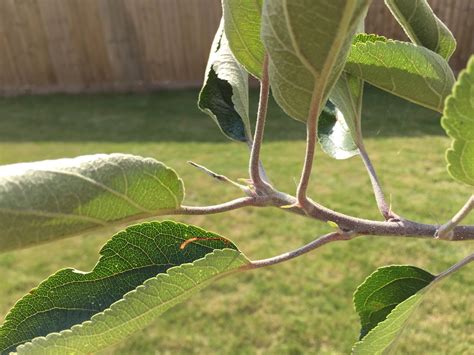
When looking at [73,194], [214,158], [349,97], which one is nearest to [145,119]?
[214,158]

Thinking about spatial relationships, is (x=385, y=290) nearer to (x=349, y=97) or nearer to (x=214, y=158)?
(x=349, y=97)

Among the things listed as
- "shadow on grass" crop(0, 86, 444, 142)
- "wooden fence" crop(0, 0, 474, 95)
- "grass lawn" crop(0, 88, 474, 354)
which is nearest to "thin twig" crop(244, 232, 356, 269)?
"grass lawn" crop(0, 88, 474, 354)

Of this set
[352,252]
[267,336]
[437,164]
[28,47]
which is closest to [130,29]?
[28,47]

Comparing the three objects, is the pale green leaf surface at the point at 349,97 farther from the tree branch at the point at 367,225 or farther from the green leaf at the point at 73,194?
the green leaf at the point at 73,194

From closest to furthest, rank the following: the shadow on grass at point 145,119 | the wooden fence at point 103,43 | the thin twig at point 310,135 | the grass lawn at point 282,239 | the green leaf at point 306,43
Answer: the green leaf at point 306,43
the thin twig at point 310,135
the grass lawn at point 282,239
the shadow on grass at point 145,119
the wooden fence at point 103,43

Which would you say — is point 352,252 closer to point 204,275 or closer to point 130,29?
point 204,275

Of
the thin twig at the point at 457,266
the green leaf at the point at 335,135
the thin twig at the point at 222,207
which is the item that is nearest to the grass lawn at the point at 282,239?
the green leaf at the point at 335,135
